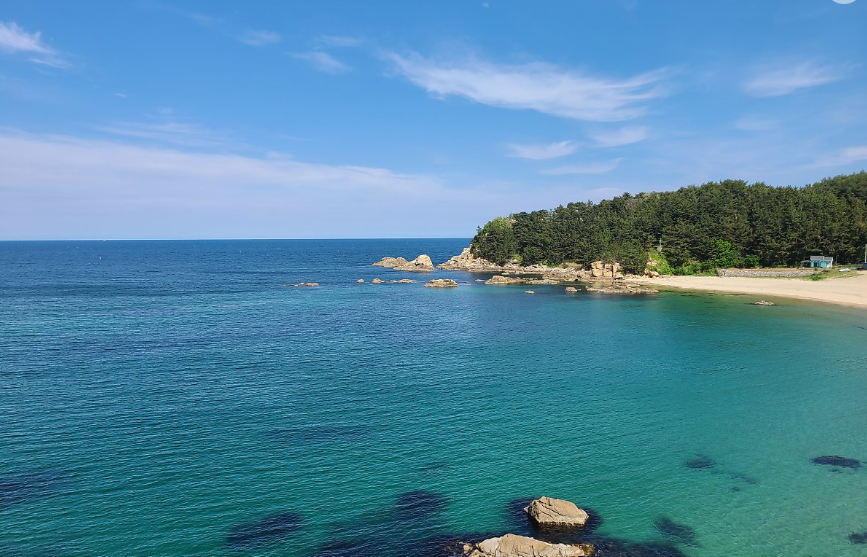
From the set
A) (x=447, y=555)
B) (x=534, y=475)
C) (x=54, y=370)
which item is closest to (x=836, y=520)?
(x=534, y=475)

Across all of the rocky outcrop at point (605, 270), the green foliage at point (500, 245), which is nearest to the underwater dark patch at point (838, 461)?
the rocky outcrop at point (605, 270)

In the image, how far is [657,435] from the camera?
3769 centimetres

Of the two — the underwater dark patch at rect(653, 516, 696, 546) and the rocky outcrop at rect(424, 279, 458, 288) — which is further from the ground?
the rocky outcrop at rect(424, 279, 458, 288)

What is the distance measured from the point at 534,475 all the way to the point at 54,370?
51.4 m

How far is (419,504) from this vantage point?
28.2 meters

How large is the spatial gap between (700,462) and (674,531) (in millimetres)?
9278

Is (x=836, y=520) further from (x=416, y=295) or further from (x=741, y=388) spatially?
(x=416, y=295)

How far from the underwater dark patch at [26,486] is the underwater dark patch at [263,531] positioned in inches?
499

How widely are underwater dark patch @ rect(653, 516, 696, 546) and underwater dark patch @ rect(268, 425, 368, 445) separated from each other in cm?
2020

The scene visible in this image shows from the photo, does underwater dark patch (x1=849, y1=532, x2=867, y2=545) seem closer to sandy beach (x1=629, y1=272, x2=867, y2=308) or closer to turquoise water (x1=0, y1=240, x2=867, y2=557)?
turquoise water (x1=0, y1=240, x2=867, y2=557)

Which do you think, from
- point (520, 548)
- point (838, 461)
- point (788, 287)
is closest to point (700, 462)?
point (838, 461)

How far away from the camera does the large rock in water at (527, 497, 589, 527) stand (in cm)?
2592

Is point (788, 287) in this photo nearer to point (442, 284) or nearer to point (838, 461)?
point (442, 284)

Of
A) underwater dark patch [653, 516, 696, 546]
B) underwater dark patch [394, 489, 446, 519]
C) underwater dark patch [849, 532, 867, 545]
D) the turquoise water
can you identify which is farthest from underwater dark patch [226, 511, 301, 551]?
underwater dark patch [849, 532, 867, 545]
